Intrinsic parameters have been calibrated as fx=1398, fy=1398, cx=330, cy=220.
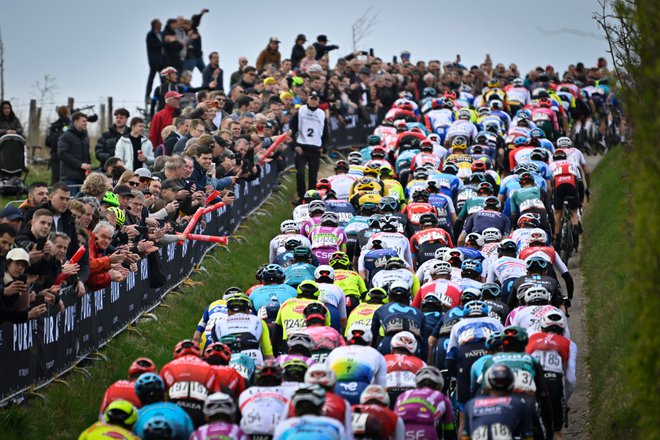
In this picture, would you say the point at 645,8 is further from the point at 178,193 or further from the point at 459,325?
the point at 178,193

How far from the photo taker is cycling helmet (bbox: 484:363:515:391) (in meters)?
15.7

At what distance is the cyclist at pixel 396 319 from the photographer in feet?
63.5

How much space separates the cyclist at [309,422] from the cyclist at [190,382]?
158 cm

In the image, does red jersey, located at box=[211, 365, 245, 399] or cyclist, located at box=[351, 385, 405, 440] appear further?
red jersey, located at box=[211, 365, 245, 399]

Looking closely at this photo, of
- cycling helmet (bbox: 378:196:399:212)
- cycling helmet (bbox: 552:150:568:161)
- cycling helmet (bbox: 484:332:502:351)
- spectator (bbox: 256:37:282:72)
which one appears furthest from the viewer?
spectator (bbox: 256:37:282:72)

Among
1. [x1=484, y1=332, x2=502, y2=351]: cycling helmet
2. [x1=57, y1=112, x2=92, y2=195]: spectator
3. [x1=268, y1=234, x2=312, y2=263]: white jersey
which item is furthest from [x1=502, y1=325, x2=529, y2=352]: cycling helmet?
[x1=57, y1=112, x2=92, y2=195]: spectator

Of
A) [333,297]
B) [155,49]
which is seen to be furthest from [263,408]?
[155,49]

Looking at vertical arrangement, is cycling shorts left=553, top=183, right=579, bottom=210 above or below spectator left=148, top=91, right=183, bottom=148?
below

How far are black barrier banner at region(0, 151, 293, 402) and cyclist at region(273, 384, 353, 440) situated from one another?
387cm

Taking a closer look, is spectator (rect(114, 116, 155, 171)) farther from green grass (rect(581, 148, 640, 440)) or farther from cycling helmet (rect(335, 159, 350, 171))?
green grass (rect(581, 148, 640, 440))

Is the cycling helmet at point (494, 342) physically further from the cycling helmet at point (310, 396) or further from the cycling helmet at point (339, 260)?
the cycling helmet at point (339, 260)

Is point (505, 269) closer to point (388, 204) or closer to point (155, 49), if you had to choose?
point (388, 204)

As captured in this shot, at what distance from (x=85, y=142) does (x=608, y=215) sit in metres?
15.9

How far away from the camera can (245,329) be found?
61.5 ft
